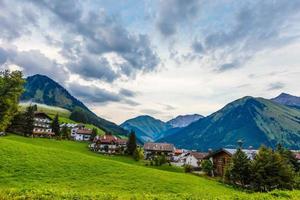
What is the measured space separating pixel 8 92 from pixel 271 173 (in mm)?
61673

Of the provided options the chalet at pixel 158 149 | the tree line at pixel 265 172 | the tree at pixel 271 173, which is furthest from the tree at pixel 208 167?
the chalet at pixel 158 149

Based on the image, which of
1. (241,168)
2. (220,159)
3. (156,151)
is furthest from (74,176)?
(156,151)

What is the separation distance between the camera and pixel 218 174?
100m

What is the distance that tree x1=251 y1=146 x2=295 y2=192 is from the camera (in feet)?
200

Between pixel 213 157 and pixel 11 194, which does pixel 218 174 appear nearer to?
pixel 213 157

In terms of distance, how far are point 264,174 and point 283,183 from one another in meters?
4.11

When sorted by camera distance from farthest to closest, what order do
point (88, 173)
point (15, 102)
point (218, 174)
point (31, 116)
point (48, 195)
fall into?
point (31, 116)
point (218, 174)
point (15, 102)
point (88, 173)
point (48, 195)

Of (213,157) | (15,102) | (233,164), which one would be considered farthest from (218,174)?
(15,102)

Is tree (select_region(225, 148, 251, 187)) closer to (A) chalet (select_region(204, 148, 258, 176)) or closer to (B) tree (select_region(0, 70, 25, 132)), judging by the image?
(A) chalet (select_region(204, 148, 258, 176))

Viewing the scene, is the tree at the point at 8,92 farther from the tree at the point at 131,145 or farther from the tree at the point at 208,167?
the tree at the point at 131,145

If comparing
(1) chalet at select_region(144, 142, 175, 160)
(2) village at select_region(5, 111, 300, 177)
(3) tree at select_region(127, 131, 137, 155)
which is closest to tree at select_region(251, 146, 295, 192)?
(2) village at select_region(5, 111, 300, 177)

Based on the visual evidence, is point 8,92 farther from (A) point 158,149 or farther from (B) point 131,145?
(A) point 158,149

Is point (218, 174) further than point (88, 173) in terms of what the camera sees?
Yes

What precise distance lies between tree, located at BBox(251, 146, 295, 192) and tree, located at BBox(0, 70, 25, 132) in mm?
57272
